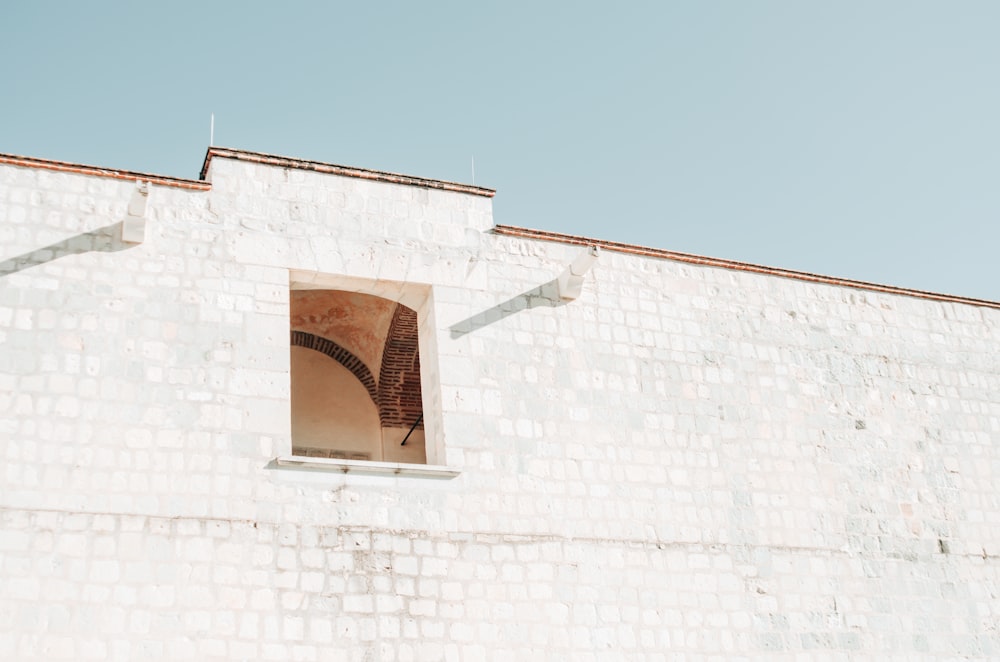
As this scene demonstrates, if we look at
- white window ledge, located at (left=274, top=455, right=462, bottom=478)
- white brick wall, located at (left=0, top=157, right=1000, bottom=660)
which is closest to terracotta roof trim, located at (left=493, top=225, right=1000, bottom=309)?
white brick wall, located at (left=0, top=157, right=1000, bottom=660)

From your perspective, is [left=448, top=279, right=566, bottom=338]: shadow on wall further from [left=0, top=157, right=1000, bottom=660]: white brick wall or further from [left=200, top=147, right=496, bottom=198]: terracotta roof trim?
[left=200, top=147, right=496, bottom=198]: terracotta roof trim

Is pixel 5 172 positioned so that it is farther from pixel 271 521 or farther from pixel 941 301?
pixel 941 301

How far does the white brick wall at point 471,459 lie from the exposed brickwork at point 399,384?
2581 millimetres

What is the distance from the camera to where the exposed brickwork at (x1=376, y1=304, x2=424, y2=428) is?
11969mm

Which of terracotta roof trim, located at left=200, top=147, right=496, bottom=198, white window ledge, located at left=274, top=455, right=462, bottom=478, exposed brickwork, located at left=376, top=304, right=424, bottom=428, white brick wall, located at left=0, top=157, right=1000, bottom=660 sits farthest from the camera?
exposed brickwork, located at left=376, top=304, right=424, bottom=428

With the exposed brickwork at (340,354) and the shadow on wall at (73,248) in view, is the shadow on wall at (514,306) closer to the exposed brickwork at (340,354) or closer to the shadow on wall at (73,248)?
the shadow on wall at (73,248)

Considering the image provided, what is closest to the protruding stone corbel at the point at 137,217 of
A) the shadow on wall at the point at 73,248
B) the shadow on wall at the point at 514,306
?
the shadow on wall at the point at 73,248

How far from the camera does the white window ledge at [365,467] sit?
8148mm

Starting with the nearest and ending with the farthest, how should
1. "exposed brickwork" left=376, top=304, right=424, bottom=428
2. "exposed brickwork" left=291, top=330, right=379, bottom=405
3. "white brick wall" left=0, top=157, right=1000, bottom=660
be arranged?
1. "white brick wall" left=0, top=157, right=1000, bottom=660
2. "exposed brickwork" left=376, top=304, right=424, bottom=428
3. "exposed brickwork" left=291, top=330, right=379, bottom=405

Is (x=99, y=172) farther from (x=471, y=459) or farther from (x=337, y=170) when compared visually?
(x=471, y=459)

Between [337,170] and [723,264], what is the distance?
363 centimetres

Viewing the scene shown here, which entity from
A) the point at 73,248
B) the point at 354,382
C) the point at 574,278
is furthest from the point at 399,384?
the point at 73,248

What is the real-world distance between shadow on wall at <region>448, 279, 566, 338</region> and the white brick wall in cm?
2

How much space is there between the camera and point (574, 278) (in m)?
9.66
